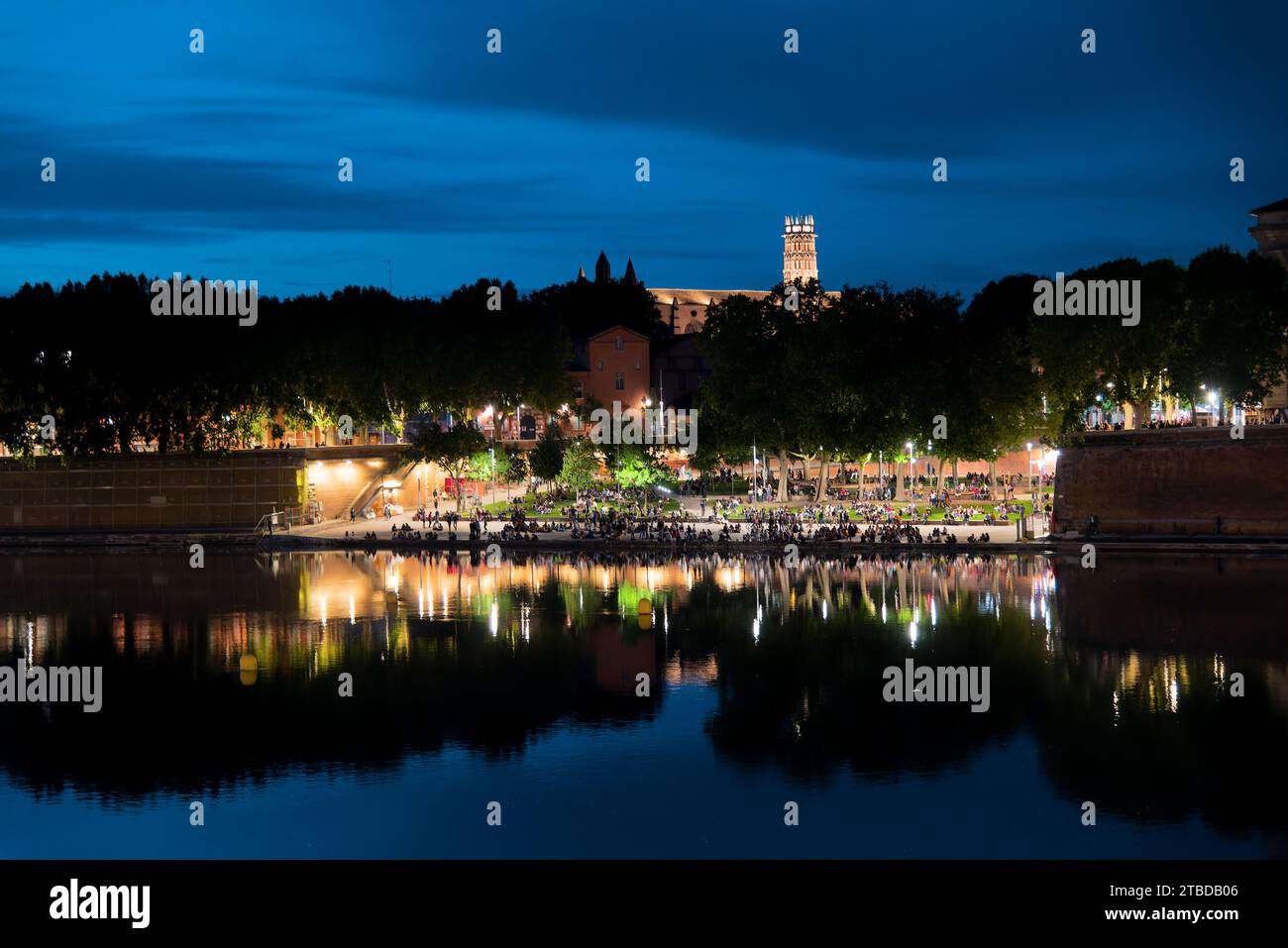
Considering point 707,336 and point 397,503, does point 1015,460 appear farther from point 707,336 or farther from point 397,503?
point 397,503

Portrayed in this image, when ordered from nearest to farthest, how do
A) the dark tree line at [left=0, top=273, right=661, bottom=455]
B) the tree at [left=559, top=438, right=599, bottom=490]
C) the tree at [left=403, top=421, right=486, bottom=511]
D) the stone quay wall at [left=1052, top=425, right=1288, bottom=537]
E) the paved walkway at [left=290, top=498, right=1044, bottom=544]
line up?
the stone quay wall at [left=1052, top=425, right=1288, bottom=537] → the paved walkway at [left=290, top=498, right=1044, bottom=544] → the dark tree line at [left=0, top=273, right=661, bottom=455] → the tree at [left=403, top=421, right=486, bottom=511] → the tree at [left=559, top=438, right=599, bottom=490]

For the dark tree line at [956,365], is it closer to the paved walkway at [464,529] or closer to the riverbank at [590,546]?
the paved walkway at [464,529]

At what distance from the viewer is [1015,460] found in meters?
99.9

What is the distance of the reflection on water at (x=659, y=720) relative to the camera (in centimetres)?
2745

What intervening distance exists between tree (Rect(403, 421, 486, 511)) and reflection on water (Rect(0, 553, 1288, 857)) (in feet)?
84.8

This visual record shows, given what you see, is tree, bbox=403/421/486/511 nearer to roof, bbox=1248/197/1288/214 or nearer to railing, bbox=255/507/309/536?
railing, bbox=255/507/309/536

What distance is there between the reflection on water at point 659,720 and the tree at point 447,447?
25.8 meters

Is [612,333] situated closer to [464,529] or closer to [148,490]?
[464,529]

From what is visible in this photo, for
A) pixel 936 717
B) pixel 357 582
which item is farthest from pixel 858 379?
pixel 936 717

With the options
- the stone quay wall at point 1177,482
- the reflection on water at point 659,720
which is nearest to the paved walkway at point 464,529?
the stone quay wall at point 1177,482

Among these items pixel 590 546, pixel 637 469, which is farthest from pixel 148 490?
pixel 637 469

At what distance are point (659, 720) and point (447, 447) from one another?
48.5 m

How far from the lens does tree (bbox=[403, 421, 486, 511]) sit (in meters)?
82.1

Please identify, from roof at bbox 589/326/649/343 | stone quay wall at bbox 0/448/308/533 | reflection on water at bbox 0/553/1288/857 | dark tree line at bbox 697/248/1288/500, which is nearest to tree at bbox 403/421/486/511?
stone quay wall at bbox 0/448/308/533
